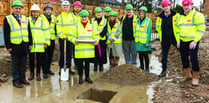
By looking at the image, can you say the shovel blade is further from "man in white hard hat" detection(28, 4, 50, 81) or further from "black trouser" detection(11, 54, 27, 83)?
"black trouser" detection(11, 54, 27, 83)

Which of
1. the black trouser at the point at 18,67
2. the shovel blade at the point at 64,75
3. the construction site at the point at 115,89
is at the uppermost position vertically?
the black trouser at the point at 18,67

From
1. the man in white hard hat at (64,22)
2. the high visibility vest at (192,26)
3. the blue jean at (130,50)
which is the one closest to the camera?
the high visibility vest at (192,26)

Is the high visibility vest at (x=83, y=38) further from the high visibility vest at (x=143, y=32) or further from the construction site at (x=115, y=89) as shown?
the high visibility vest at (x=143, y=32)

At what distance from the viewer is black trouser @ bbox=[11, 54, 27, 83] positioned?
15.7 ft

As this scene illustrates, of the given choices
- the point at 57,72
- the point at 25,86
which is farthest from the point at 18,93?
the point at 57,72

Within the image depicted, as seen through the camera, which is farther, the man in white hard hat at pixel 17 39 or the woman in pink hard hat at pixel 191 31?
the man in white hard hat at pixel 17 39

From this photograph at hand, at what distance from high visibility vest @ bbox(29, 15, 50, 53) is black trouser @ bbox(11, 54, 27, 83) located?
0.42m

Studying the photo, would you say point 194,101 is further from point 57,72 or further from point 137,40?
point 57,72

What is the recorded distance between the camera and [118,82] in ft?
17.1

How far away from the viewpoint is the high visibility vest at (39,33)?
515 cm

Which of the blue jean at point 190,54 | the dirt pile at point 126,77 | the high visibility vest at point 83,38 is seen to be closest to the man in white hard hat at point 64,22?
the high visibility vest at point 83,38

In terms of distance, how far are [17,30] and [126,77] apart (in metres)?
3.11

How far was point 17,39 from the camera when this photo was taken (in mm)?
4656

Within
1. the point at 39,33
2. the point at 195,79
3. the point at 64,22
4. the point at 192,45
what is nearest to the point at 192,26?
the point at 192,45
